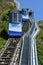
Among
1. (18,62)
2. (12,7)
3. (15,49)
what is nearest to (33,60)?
(18,62)

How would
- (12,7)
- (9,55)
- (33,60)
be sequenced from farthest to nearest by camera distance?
(12,7) < (9,55) < (33,60)

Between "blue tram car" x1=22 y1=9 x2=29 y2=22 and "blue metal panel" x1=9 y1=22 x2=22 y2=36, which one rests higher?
"blue tram car" x1=22 y1=9 x2=29 y2=22

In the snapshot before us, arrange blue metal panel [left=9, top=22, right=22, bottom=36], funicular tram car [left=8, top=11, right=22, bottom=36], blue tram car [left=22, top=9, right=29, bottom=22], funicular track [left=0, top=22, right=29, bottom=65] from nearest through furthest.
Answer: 1. funicular track [left=0, top=22, right=29, bottom=65]
2. blue metal panel [left=9, top=22, right=22, bottom=36]
3. funicular tram car [left=8, top=11, right=22, bottom=36]
4. blue tram car [left=22, top=9, right=29, bottom=22]

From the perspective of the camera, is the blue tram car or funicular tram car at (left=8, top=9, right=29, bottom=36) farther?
the blue tram car

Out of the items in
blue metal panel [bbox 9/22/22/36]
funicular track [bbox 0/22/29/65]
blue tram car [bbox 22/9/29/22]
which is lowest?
funicular track [bbox 0/22/29/65]

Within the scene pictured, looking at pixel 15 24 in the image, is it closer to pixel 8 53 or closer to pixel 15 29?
pixel 15 29

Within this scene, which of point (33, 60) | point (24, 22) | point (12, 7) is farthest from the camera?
point (12, 7)

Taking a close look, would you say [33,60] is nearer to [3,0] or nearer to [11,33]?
[11,33]

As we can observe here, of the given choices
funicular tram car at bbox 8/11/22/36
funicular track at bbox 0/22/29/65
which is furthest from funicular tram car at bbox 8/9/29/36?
funicular track at bbox 0/22/29/65

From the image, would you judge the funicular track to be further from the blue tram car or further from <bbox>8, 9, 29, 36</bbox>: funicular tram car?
the blue tram car

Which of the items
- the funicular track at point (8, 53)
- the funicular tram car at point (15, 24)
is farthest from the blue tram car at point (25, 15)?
the funicular track at point (8, 53)

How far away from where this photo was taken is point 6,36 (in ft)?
150

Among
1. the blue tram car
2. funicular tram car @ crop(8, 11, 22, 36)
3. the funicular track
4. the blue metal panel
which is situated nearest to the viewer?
the funicular track

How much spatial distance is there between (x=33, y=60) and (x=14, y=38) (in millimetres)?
14846
